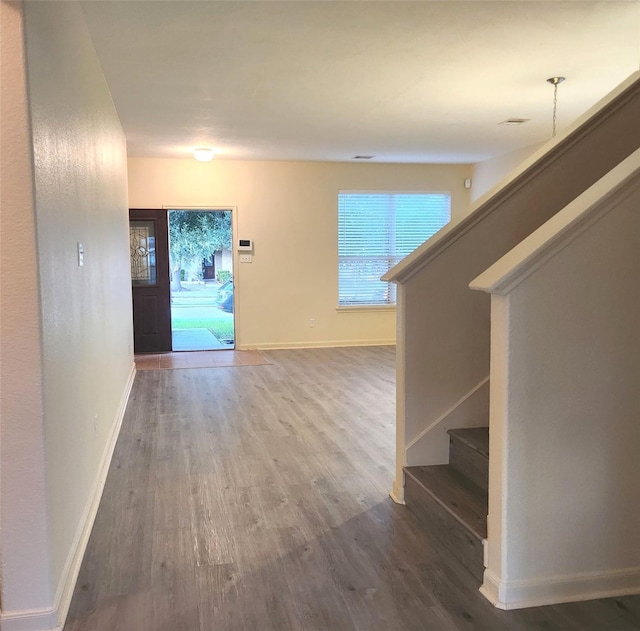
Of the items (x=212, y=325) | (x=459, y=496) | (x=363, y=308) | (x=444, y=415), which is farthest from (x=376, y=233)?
(x=459, y=496)

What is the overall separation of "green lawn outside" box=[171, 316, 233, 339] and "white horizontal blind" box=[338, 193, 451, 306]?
2.55 m

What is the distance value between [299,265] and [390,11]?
5.38 m

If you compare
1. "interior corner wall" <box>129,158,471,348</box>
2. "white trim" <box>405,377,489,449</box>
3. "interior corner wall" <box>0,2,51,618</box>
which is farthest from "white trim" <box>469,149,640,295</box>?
"interior corner wall" <box>129,158,471,348</box>

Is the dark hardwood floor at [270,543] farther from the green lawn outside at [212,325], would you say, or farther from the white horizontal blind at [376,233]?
the green lawn outside at [212,325]

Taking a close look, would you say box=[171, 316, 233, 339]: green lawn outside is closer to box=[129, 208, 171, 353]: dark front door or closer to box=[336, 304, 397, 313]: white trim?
box=[129, 208, 171, 353]: dark front door

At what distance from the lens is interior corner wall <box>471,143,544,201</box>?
7370mm

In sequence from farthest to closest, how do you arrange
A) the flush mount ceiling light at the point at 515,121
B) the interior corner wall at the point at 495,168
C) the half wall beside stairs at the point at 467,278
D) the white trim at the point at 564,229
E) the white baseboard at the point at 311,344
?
the white baseboard at the point at 311,344
the interior corner wall at the point at 495,168
the flush mount ceiling light at the point at 515,121
the half wall beside stairs at the point at 467,278
the white trim at the point at 564,229

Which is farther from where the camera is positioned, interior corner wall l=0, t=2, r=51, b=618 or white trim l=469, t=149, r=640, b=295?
white trim l=469, t=149, r=640, b=295

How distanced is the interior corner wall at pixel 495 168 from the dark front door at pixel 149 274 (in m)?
4.16

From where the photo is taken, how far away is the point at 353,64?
3.92 metres

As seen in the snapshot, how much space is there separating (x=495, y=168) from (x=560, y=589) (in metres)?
6.74

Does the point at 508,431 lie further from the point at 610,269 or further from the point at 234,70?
the point at 234,70

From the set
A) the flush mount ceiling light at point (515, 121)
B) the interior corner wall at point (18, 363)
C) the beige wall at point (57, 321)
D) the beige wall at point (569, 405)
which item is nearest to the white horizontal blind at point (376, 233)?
the flush mount ceiling light at point (515, 121)

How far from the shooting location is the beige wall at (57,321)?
6.25 ft
